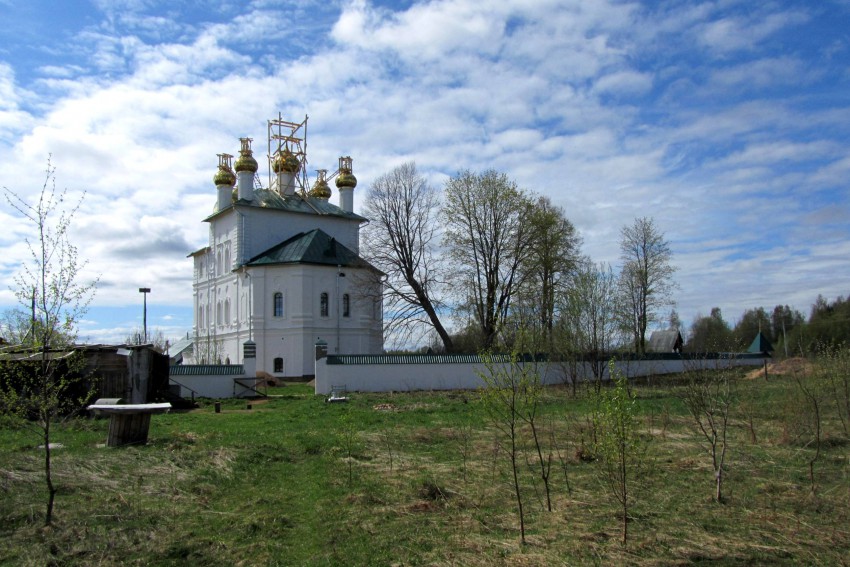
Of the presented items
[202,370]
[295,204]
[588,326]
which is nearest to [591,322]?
[588,326]

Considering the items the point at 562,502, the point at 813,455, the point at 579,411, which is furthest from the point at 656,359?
the point at 562,502

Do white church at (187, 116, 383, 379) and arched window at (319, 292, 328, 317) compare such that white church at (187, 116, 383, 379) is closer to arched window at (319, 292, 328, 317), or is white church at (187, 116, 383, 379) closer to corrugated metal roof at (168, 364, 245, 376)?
arched window at (319, 292, 328, 317)

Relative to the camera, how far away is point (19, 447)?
11.5 metres

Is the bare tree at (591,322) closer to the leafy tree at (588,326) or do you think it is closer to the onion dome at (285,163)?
the leafy tree at (588,326)

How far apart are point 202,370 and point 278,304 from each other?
47.5 feet

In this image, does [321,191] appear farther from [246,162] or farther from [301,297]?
[301,297]

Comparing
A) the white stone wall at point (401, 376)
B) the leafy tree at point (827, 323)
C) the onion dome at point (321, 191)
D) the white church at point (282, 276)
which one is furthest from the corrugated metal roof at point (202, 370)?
the leafy tree at point (827, 323)

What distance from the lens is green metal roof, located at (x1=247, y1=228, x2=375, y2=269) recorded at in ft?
132

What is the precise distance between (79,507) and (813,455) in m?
10.5

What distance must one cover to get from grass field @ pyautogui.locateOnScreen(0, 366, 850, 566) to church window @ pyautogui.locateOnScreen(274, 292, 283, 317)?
27.2m

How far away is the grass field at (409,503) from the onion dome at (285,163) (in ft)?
125

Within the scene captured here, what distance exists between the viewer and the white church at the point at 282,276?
39656 mm

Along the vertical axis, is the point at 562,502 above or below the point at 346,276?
below

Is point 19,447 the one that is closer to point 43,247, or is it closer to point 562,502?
point 43,247
